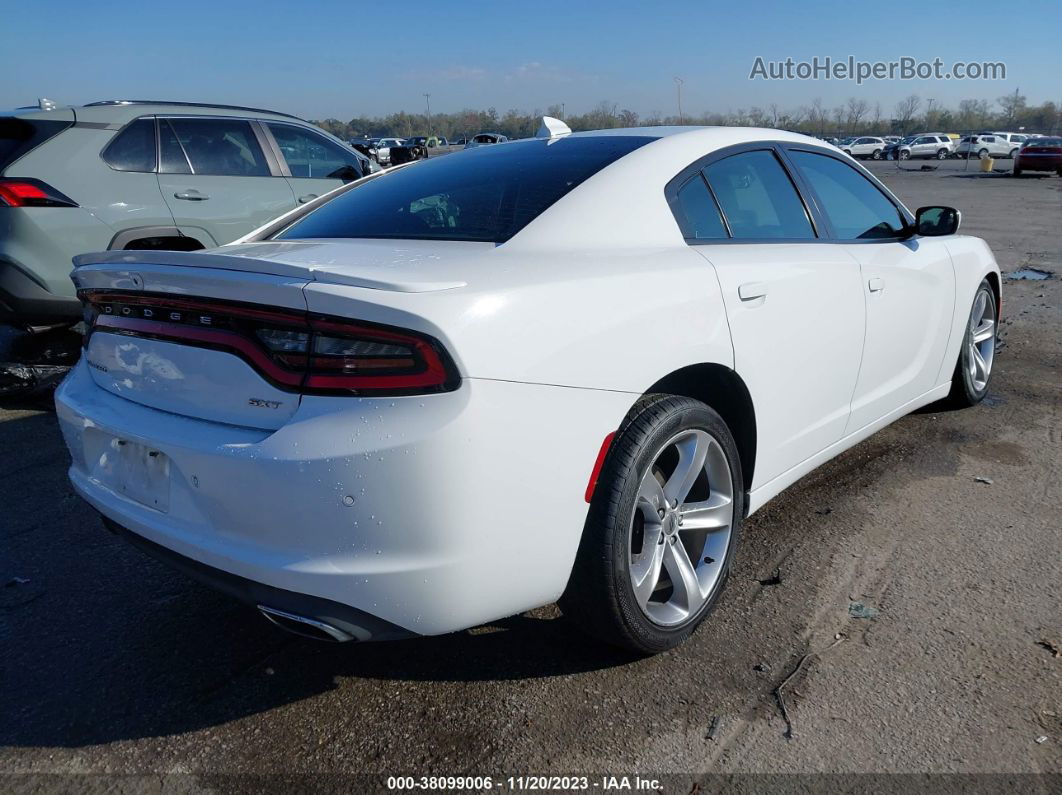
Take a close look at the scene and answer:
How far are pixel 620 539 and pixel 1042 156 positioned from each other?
38.4m

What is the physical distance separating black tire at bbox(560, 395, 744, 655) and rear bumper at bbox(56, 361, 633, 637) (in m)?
0.08

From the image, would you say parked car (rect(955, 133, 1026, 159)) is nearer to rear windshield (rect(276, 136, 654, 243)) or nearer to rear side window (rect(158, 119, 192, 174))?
rear side window (rect(158, 119, 192, 174))

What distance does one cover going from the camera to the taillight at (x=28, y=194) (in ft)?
17.0

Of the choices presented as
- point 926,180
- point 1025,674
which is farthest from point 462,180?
point 926,180

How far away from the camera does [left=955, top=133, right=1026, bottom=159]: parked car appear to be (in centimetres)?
5003

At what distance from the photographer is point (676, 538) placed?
248 cm

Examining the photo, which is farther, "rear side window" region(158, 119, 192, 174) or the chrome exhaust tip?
"rear side window" region(158, 119, 192, 174)

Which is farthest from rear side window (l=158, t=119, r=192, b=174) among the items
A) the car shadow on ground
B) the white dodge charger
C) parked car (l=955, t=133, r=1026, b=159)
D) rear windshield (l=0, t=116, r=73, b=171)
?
parked car (l=955, t=133, r=1026, b=159)

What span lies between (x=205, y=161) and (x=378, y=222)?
411 centimetres

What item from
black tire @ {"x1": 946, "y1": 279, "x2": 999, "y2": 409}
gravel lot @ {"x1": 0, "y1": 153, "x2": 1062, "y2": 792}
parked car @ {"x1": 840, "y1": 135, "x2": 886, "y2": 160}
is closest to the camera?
gravel lot @ {"x1": 0, "y1": 153, "x2": 1062, "y2": 792}

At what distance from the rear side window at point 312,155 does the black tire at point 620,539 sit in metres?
5.35

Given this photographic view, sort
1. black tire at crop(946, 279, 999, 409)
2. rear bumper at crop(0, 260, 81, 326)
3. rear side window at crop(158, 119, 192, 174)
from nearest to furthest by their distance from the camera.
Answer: black tire at crop(946, 279, 999, 409)
rear bumper at crop(0, 260, 81, 326)
rear side window at crop(158, 119, 192, 174)

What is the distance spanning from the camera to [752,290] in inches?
103

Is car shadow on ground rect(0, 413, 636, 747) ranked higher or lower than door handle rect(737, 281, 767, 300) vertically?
lower
